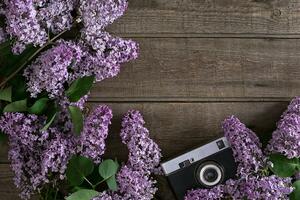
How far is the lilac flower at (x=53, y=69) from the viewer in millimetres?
1147

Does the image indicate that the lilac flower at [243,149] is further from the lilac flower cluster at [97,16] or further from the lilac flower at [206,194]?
the lilac flower cluster at [97,16]

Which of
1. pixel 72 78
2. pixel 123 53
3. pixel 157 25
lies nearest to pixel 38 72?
pixel 72 78

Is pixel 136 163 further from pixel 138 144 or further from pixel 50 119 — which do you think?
pixel 50 119

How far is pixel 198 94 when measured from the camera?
1291 millimetres

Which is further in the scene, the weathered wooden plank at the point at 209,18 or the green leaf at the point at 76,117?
the weathered wooden plank at the point at 209,18

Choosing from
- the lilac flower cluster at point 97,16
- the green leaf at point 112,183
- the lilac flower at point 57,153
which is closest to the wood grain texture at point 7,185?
the lilac flower at point 57,153

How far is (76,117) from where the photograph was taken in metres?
1.18

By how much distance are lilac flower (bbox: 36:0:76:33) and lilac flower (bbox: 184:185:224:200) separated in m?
0.42

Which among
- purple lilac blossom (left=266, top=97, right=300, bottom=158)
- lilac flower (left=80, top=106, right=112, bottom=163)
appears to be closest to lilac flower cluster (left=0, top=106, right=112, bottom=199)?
lilac flower (left=80, top=106, right=112, bottom=163)

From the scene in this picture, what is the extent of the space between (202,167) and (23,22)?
0.46 m

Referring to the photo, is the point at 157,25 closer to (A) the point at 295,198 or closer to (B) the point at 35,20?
(B) the point at 35,20

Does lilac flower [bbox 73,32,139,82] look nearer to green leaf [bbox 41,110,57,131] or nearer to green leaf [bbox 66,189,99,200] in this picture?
green leaf [bbox 41,110,57,131]

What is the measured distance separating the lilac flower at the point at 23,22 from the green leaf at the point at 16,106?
114 millimetres

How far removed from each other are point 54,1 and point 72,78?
0.16 metres
